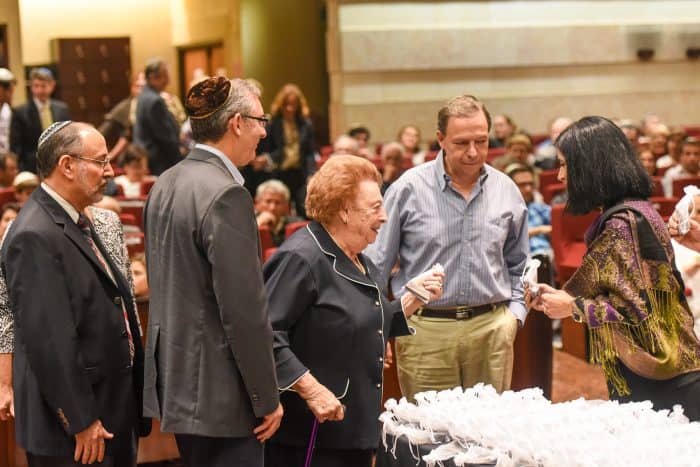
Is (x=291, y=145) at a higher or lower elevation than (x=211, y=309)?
lower

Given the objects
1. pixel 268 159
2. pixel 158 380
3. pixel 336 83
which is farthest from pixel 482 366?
pixel 336 83

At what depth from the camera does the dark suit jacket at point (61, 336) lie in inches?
113

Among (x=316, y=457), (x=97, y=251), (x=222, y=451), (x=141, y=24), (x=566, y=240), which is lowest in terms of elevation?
(x=566, y=240)

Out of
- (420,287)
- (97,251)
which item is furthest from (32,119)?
(420,287)

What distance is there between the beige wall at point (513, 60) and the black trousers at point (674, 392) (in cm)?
1133

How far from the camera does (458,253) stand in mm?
3814

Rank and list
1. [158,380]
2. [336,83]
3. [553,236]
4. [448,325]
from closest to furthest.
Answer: [158,380] → [448,325] → [553,236] → [336,83]

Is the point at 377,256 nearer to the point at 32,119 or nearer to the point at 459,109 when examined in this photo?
the point at 459,109

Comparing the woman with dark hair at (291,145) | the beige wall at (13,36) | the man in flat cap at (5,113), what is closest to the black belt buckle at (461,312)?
the woman with dark hair at (291,145)

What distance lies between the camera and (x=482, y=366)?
386cm

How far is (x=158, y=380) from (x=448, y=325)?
4.01ft

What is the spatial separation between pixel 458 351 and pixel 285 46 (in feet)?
40.2

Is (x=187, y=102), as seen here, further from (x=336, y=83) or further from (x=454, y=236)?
(x=336, y=83)

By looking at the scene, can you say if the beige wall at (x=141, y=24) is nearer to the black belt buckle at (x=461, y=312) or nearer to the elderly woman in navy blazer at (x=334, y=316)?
the black belt buckle at (x=461, y=312)
